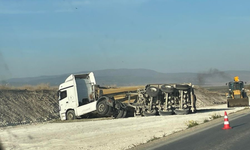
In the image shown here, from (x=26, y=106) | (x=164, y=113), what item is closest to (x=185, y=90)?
(x=164, y=113)

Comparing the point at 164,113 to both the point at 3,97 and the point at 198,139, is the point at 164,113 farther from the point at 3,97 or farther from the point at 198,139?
the point at 3,97

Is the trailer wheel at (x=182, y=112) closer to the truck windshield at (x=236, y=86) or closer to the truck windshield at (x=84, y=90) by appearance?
the truck windshield at (x=84, y=90)

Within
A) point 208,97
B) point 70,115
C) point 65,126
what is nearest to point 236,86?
point 70,115

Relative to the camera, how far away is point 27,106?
3994cm

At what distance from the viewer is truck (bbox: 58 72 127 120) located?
28.2m

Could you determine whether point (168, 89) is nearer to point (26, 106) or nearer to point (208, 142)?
point (208, 142)

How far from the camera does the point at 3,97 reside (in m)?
39.6

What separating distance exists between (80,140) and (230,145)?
6.23 m

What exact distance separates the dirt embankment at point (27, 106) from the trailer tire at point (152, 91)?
252cm

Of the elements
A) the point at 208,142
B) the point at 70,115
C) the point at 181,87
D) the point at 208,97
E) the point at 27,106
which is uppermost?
the point at 181,87

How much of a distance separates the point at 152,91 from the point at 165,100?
1.14 meters

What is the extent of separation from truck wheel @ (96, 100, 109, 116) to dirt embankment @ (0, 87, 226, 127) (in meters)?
3.08

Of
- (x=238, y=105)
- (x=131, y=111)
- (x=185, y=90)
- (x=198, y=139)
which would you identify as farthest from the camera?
(x=238, y=105)

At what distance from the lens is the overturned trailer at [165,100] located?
28.1 meters
